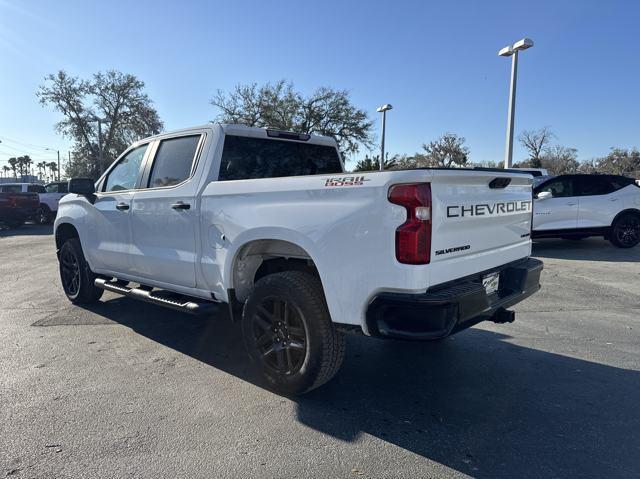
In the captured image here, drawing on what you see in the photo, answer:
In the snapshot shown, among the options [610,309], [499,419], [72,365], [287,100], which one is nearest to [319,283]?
[499,419]

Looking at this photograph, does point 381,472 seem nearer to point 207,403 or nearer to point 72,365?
point 207,403

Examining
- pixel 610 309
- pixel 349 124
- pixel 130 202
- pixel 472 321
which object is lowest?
pixel 610 309

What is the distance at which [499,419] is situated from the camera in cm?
310

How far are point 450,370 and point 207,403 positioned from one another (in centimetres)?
203

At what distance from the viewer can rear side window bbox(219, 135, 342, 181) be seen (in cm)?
419

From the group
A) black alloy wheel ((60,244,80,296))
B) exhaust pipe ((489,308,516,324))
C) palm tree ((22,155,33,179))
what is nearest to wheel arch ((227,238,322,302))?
exhaust pipe ((489,308,516,324))

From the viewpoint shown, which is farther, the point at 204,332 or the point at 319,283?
the point at 204,332

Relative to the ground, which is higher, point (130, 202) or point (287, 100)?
point (287, 100)

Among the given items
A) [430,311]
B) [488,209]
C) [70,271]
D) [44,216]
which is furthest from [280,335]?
[44,216]

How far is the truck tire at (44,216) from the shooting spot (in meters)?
20.1

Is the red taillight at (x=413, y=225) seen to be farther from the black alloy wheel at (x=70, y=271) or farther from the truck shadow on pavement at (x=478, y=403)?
the black alloy wheel at (x=70, y=271)

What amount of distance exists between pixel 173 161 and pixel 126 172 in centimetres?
99

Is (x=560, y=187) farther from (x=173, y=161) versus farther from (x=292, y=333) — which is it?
(x=292, y=333)

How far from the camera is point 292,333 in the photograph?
336 cm
